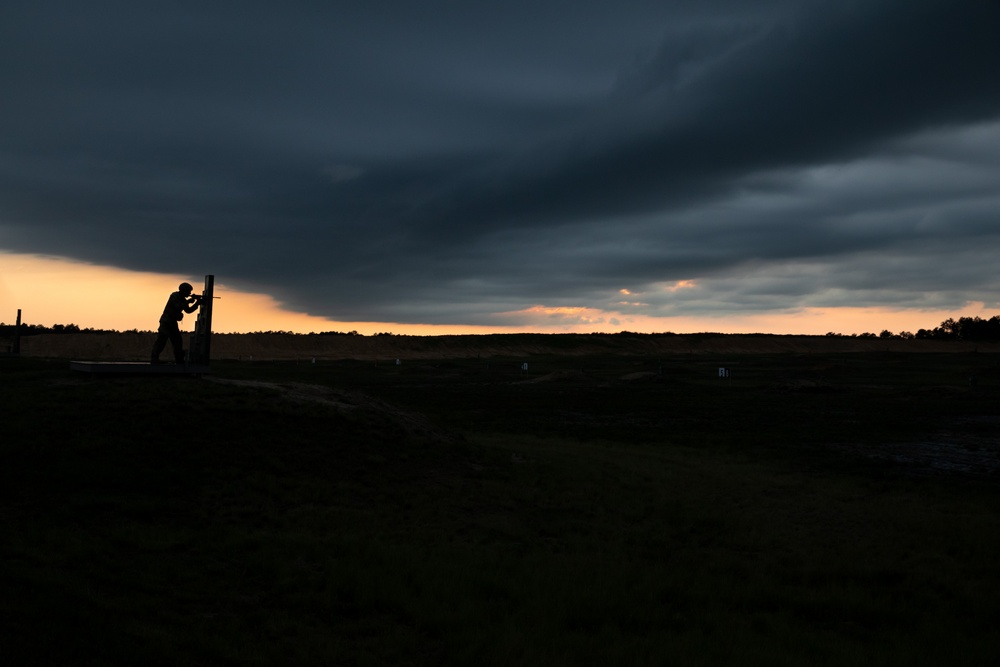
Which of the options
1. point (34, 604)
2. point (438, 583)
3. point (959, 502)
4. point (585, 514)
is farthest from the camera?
point (959, 502)

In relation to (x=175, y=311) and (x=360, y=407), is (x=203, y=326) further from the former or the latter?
(x=360, y=407)

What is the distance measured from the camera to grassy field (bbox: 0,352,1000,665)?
7789 millimetres

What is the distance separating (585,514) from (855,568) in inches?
197

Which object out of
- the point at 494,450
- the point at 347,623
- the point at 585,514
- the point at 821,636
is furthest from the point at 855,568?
the point at 494,450

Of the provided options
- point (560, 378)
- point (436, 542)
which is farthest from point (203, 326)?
point (560, 378)

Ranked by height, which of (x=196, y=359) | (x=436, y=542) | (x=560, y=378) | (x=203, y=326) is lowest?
(x=436, y=542)

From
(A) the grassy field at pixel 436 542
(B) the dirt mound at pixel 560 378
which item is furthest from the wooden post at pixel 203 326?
(B) the dirt mound at pixel 560 378

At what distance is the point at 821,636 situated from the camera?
28.2 ft

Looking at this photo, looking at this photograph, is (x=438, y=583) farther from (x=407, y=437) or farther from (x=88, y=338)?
(x=88, y=338)

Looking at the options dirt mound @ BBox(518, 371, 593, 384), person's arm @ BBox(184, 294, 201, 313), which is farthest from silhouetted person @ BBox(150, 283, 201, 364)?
dirt mound @ BBox(518, 371, 593, 384)

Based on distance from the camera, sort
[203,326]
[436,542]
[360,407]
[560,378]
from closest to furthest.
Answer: [436,542] → [203,326] → [360,407] → [560,378]

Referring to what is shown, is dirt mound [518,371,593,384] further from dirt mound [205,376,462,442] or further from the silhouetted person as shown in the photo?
the silhouetted person

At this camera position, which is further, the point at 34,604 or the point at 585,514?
the point at 585,514

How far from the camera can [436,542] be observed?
38.7ft
